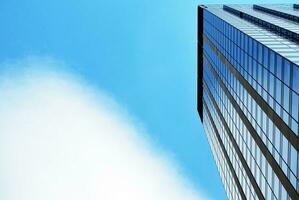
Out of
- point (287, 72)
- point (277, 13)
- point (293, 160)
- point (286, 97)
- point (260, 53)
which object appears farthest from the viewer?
point (277, 13)

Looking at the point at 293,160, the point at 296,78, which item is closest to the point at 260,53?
the point at 296,78

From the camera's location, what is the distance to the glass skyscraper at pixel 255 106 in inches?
1678

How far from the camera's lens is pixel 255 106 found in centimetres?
5431

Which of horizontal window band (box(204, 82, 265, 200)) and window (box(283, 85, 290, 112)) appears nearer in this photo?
window (box(283, 85, 290, 112))

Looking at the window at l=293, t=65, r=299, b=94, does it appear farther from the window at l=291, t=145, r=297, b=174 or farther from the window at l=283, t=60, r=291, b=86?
the window at l=291, t=145, r=297, b=174

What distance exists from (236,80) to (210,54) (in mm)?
30365

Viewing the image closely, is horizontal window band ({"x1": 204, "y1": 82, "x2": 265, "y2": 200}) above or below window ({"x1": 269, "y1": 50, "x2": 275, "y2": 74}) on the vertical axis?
below

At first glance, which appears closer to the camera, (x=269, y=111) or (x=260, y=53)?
(x=269, y=111)

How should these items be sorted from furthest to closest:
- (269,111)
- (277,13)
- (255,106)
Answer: (277,13) → (255,106) → (269,111)

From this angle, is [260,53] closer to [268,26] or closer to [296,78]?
[296,78]

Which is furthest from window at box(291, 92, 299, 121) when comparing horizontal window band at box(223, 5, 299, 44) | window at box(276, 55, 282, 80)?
horizontal window band at box(223, 5, 299, 44)

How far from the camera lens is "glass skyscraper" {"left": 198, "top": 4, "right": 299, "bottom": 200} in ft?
140

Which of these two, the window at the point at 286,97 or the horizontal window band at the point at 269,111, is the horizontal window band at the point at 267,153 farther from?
the window at the point at 286,97

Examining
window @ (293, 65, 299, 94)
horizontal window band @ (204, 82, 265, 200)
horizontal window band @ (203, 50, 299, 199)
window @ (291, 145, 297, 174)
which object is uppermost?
window @ (293, 65, 299, 94)
